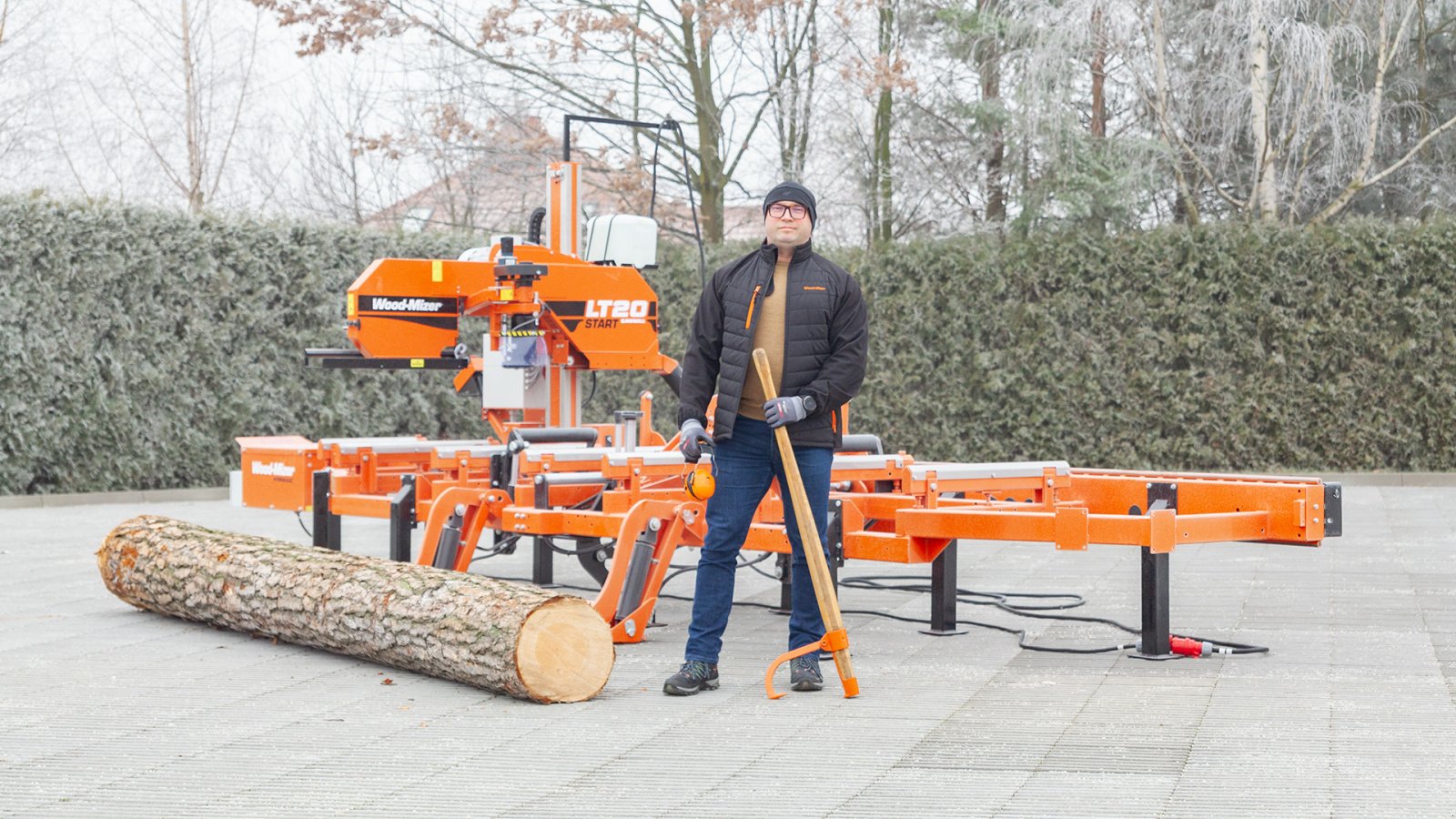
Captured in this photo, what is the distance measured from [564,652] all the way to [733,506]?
0.84 meters

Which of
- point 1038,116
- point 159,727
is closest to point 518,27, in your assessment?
point 1038,116

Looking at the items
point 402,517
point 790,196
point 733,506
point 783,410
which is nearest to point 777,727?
point 733,506

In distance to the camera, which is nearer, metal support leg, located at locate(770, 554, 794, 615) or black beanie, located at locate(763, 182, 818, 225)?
black beanie, located at locate(763, 182, 818, 225)

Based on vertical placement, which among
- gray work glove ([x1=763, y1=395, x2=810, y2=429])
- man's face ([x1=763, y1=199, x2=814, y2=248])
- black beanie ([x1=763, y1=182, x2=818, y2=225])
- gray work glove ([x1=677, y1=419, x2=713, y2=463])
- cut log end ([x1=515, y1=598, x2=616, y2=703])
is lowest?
cut log end ([x1=515, y1=598, x2=616, y2=703])

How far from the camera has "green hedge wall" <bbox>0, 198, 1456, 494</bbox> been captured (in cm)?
A: 1431

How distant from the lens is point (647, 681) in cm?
609

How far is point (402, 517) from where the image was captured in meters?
8.09

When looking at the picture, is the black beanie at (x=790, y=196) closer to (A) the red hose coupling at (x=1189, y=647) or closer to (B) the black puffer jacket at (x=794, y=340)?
(B) the black puffer jacket at (x=794, y=340)

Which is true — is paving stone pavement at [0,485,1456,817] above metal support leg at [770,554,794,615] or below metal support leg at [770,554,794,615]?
below

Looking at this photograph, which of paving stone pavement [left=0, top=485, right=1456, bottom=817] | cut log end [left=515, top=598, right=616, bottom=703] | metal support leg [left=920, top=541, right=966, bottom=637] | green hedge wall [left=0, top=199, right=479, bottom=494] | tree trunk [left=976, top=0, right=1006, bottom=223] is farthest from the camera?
tree trunk [left=976, top=0, right=1006, bottom=223]

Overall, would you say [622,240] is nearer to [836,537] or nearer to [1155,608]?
[836,537]

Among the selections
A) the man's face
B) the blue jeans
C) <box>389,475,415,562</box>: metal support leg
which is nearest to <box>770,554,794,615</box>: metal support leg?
<box>389,475,415,562</box>: metal support leg

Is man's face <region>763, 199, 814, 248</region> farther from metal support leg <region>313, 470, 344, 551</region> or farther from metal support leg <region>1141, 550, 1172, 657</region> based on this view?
metal support leg <region>313, 470, 344, 551</region>

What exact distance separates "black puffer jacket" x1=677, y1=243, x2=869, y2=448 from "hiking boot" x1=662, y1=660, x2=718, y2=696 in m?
0.86
